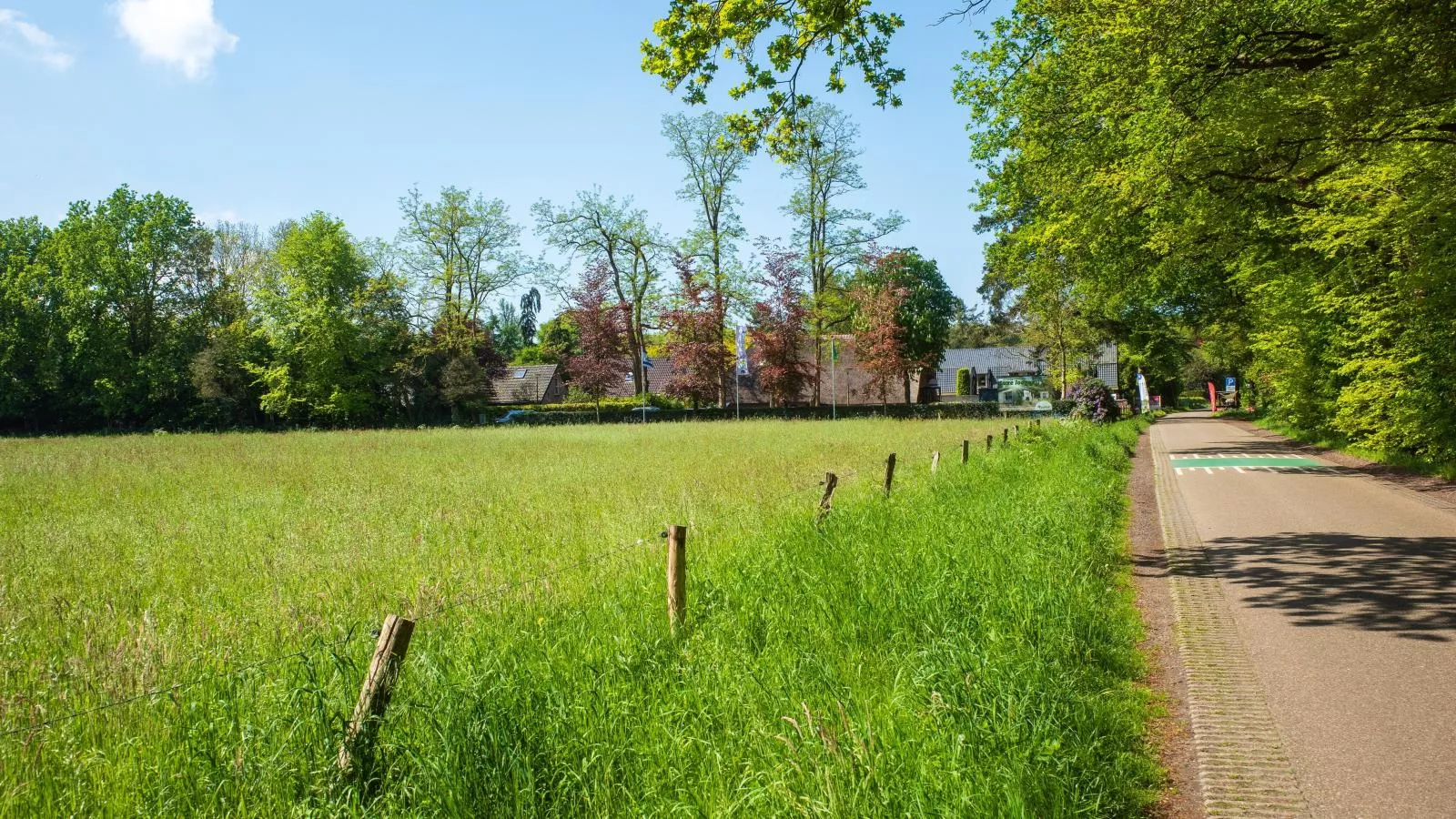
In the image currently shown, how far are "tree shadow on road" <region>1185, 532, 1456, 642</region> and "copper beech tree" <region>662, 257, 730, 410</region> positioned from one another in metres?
41.7

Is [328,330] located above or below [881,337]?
above

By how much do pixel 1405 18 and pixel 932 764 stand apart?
1021 cm

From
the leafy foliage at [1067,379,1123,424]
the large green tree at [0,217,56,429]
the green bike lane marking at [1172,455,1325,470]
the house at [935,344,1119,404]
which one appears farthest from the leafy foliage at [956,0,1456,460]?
the large green tree at [0,217,56,429]

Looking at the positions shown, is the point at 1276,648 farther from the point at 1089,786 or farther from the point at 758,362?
the point at 758,362

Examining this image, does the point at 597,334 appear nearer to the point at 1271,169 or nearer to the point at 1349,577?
the point at 1271,169

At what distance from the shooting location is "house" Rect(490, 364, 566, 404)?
70250 mm

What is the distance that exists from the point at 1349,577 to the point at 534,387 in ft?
220

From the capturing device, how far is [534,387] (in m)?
70.6

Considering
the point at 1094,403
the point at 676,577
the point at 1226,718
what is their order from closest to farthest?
1. the point at 1226,718
2. the point at 676,577
3. the point at 1094,403

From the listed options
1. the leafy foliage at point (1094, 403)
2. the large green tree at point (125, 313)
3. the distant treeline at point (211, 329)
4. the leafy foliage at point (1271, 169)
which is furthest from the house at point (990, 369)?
the large green tree at point (125, 313)

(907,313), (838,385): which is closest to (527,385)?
(838,385)

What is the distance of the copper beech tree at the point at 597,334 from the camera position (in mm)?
52406

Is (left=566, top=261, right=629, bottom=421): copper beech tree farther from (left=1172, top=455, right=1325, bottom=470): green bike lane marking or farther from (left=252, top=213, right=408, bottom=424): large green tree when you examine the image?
(left=1172, top=455, right=1325, bottom=470): green bike lane marking

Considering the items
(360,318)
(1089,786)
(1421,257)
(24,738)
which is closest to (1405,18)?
(1421,257)
